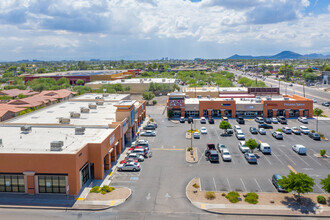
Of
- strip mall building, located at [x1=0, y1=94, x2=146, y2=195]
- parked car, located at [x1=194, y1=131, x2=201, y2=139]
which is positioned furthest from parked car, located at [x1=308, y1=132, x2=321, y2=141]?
strip mall building, located at [x1=0, y1=94, x2=146, y2=195]

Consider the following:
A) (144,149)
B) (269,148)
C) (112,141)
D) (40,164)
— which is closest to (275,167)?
(269,148)

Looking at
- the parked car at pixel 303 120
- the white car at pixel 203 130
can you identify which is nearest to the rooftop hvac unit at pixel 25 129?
the white car at pixel 203 130

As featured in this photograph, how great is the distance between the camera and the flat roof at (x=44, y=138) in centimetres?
3105

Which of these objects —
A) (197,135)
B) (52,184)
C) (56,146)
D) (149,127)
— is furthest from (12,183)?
(197,135)

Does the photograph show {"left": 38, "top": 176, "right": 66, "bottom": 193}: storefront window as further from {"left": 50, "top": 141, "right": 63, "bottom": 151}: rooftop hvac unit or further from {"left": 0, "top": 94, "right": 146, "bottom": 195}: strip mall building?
{"left": 50, "top": 141, "right": 63, "bottom": 151}: rooftop hvac unit

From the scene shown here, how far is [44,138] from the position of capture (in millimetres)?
35344

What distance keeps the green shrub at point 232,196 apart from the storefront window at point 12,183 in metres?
20.0

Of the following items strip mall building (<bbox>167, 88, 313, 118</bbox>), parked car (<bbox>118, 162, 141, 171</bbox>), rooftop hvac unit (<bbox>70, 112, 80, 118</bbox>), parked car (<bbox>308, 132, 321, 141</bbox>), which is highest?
rooftop hvac unit (<bbox>70, 112, 80, 118</bbox>)

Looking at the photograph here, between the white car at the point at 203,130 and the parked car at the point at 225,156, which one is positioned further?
the white car at the point at 203,130

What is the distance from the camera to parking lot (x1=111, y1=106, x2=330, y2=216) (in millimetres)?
28419

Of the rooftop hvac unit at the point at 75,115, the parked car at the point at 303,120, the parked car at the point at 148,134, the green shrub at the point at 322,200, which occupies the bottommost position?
the green shrub at the point at 322,200

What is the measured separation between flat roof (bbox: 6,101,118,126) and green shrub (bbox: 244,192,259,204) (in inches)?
911

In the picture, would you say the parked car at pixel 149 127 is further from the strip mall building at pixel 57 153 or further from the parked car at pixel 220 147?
the parked car at pixel 220 147

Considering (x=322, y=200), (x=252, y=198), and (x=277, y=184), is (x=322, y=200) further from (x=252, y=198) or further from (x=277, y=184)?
(x=252, y=198)
